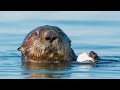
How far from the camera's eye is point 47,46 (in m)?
12.2

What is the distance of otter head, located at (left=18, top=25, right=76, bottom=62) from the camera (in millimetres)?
12281


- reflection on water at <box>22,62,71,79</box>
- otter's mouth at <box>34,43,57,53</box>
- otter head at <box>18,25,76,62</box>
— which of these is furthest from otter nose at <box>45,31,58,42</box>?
reflection on water at <box>22,62,71,79</box>

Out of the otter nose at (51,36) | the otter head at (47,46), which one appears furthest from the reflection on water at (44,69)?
the otter nose at (51,36)

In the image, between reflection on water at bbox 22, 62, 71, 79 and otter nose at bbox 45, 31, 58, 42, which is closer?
reflection on water at bbox 22, 62, 71, 79

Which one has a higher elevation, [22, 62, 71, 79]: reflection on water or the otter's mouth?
the otter's mouth

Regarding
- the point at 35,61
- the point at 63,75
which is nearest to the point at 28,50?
the point at 35,61

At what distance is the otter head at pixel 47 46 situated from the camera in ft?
40.3

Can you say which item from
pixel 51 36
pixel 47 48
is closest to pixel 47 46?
pixel 47 48

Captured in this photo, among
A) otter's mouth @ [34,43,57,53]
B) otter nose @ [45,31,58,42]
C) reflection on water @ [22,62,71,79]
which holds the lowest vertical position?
reflection on water @ [22,62,71,79]

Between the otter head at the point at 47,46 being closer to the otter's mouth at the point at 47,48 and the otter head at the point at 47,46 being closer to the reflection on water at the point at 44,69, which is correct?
the otter's mouth at the point at 47,48

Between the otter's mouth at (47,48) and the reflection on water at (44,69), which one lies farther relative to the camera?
the otter's mouth at (47,48)

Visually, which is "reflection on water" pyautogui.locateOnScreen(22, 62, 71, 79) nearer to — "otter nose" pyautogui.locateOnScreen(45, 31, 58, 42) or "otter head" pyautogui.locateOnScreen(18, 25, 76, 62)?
"otter head" pyautogui.locateOnScreen(18, 25, 76, 62)

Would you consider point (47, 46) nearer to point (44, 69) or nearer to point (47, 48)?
point (47, 48)
